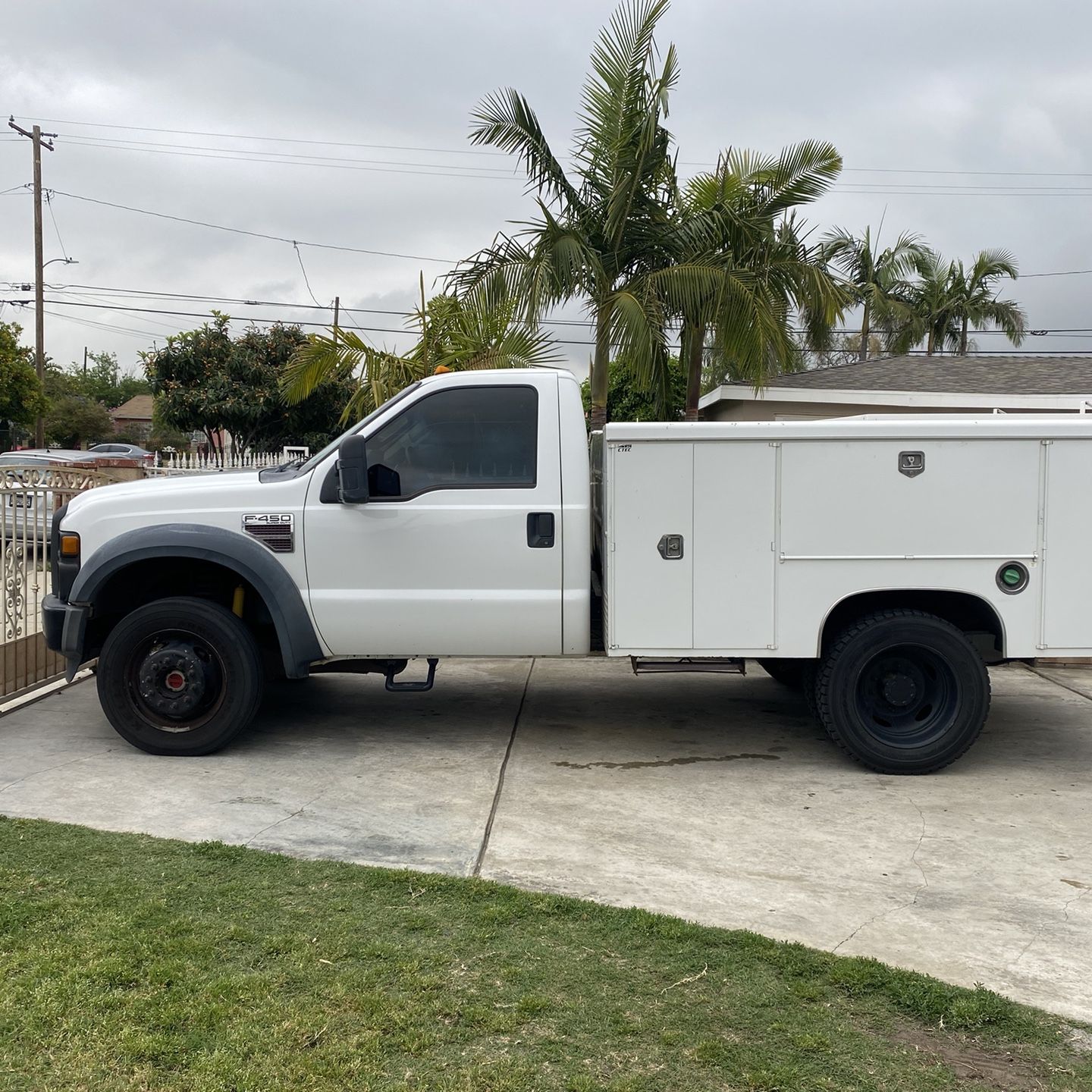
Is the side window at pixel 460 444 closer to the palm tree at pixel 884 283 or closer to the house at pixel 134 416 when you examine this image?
the palm tree at pixel 884 283

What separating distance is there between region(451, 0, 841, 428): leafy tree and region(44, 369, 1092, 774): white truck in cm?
588

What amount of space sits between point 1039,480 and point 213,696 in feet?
15.7

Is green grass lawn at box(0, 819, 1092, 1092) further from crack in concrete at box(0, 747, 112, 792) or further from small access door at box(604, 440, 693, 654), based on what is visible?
small access door at box(604, 440, 693, 654)

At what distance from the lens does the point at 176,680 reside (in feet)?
21.3

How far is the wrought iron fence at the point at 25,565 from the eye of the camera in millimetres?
7406

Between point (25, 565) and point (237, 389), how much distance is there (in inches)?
728

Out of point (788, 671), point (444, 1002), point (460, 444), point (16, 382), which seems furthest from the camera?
point (16, 382)

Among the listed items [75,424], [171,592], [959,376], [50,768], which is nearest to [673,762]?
[171,592]

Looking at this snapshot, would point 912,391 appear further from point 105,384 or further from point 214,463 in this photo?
point 105,384

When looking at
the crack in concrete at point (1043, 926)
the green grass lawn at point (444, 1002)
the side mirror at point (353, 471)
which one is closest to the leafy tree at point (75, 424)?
the side mirror at point (353, 471)

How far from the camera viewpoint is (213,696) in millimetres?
6555

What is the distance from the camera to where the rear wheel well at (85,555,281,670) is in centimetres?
659

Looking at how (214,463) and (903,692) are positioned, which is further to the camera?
(214,463)

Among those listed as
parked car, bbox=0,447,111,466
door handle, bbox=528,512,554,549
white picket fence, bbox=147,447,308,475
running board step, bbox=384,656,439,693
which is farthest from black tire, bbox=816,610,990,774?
parked car, bbox=0,447,111,466
